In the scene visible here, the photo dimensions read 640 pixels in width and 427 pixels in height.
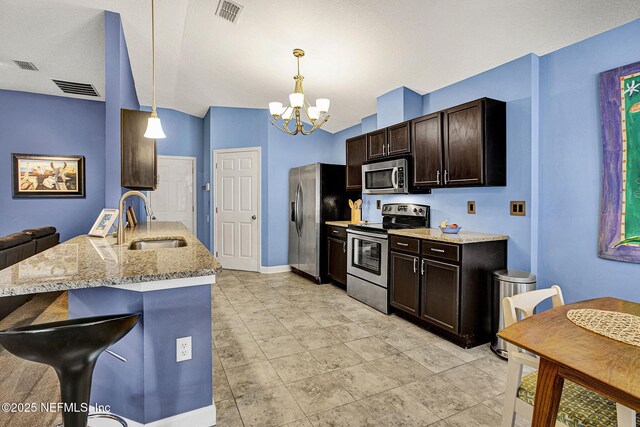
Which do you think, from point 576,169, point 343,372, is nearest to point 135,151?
point 343,372

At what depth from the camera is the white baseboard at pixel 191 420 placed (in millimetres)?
1606

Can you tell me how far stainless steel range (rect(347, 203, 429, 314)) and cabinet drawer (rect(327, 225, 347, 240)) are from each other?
222 millimetres

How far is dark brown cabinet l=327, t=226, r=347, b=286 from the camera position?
14.5 ft

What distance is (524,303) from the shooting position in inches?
60.2

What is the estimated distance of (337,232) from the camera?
4.57m

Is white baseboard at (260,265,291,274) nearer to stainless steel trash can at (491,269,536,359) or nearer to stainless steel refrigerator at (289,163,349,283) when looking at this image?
stainless steel refrigerator at (289,163,349,283)

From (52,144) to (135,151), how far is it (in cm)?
333

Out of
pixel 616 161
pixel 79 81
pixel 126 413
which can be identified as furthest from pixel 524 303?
pixel 79 81

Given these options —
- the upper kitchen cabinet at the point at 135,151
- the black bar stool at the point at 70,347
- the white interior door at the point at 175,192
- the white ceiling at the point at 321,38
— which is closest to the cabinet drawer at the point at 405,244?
the white ceiling at the point at 321,38

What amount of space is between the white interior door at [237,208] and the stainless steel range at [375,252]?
2114 mm

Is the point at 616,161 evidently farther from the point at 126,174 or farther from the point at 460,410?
the point at 126,174

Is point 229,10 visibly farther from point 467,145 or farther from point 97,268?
point 97,268

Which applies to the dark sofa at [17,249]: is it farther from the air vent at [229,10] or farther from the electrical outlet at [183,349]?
the air vent at [229,10]

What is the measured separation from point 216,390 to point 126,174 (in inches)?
84.0
